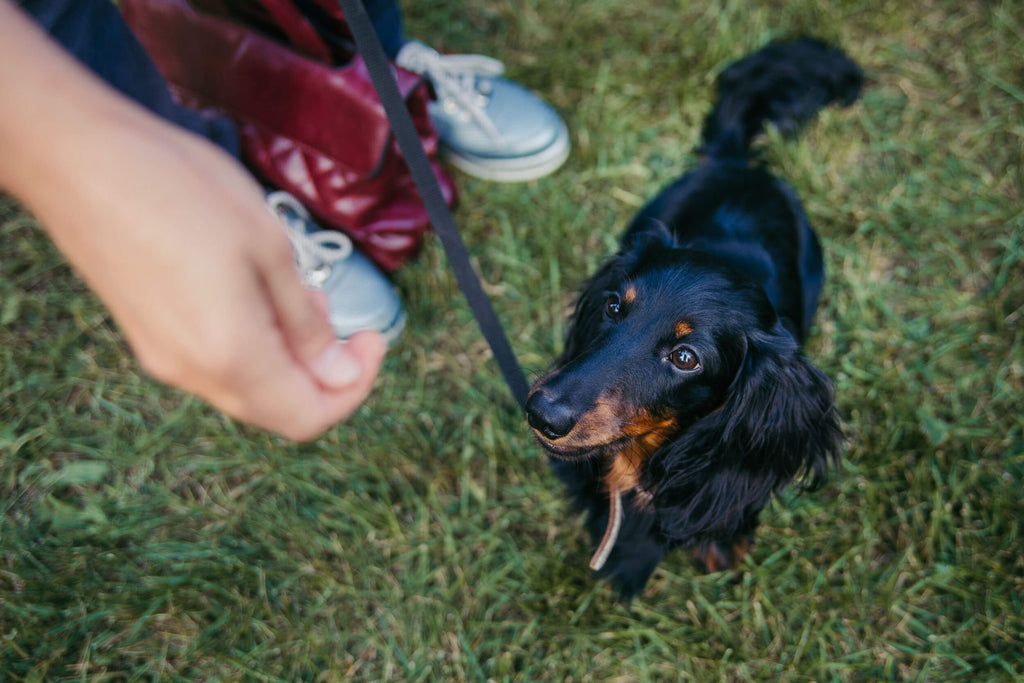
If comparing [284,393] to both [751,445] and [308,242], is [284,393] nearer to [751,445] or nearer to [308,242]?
[751,445]

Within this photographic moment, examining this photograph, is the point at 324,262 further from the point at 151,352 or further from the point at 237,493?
the point at 151,352

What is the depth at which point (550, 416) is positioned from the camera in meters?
1.43

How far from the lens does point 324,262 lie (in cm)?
239

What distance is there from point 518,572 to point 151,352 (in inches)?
70.0

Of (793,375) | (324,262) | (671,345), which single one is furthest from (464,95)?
(793,375)

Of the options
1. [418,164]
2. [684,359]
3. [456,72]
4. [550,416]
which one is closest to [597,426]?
[550,416]

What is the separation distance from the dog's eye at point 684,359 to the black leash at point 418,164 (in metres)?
0.39

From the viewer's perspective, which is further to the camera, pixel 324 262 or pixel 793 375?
pixel 324 262

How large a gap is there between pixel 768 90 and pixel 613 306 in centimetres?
128

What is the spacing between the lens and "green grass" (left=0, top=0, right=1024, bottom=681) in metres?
1.98

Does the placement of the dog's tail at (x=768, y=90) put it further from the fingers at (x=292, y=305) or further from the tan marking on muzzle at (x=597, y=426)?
the fingers at (x=292, y=305)

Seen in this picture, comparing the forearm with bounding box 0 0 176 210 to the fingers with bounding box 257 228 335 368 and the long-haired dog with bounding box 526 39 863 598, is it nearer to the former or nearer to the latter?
the fingers with bounding box 257 228 335 368

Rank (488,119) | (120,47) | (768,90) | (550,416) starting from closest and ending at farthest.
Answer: (550,416)
(120,47)
(768,90)
(488,119)

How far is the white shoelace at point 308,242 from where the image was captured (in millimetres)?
2312
